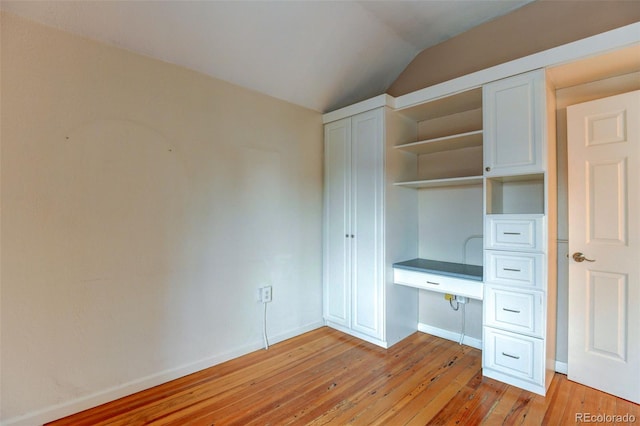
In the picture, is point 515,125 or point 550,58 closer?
point 550,58

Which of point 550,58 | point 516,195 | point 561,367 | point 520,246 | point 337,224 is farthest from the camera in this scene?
point 337,224

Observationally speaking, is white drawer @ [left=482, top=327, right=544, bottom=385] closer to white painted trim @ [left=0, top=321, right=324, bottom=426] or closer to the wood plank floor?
the wood plank floor

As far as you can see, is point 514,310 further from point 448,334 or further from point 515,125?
point 515,125

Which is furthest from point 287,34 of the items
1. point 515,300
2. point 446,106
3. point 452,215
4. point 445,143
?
point 515,300

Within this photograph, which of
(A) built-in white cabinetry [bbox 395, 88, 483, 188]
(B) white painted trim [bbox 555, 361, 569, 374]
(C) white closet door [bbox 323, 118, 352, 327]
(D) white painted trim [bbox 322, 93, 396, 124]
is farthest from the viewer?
(C) white closet door [bbox 323, 118, 352, 327]

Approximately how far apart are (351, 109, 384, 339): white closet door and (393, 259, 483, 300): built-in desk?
0.74 ft

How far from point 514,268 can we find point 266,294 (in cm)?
202

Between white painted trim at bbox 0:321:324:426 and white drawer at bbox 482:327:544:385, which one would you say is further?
white drawer at bbox 482:327:544:385

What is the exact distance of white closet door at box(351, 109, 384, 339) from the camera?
276 centimetres

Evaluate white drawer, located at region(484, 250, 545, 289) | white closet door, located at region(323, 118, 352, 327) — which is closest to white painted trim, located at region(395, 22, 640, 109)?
white closet door, located at region(323, 118, 352, 327)

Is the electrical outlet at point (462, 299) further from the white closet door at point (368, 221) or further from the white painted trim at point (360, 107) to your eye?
the white painted trim at point (360, 107)

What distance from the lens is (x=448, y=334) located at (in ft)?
9.52

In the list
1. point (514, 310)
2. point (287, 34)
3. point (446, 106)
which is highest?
point (287, 34)

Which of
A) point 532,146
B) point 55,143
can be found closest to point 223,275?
point 55,143
